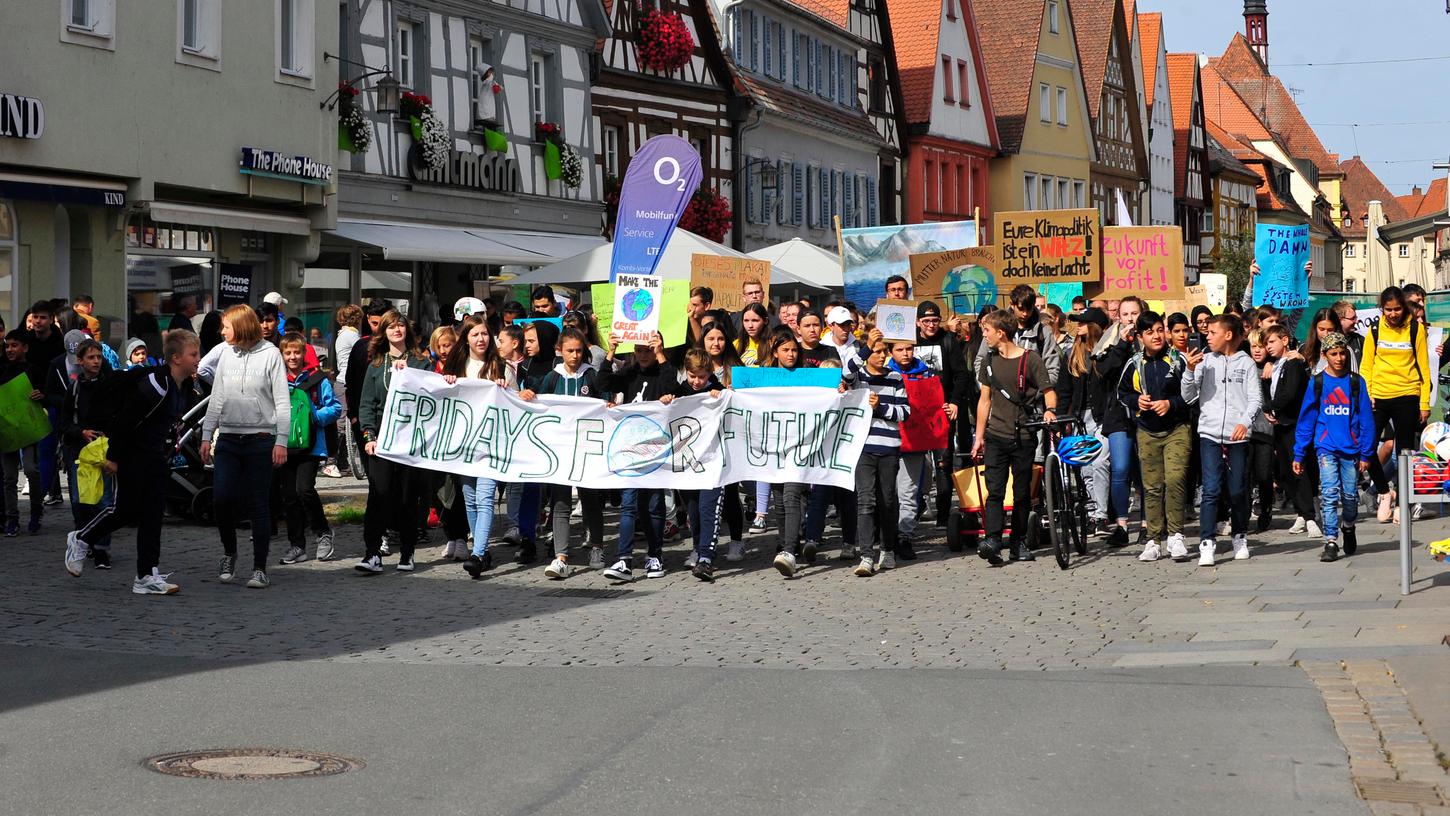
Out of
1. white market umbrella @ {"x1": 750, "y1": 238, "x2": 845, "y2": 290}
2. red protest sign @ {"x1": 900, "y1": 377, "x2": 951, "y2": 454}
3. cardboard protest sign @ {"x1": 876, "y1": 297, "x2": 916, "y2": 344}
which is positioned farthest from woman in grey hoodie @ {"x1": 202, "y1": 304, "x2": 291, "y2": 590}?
white market umbrella @ {"x1": 750, "y1": 238, "x2": 845, "y2": 290}

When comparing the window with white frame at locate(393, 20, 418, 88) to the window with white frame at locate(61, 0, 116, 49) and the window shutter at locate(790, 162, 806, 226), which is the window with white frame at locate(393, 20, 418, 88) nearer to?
the window with white frame at locate(61, 0, 116, 49)

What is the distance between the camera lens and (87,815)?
6.48 metres

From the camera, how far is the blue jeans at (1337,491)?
14.5 meters

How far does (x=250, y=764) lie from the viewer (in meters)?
7.39

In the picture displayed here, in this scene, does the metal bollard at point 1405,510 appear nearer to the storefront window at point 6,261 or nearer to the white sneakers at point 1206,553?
the white sneakers at point 1206,553

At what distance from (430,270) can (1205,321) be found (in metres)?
16.8

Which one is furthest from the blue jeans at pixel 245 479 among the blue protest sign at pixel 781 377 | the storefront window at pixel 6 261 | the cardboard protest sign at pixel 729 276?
the storefront window at pixel 6 261

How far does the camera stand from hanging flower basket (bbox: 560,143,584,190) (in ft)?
115

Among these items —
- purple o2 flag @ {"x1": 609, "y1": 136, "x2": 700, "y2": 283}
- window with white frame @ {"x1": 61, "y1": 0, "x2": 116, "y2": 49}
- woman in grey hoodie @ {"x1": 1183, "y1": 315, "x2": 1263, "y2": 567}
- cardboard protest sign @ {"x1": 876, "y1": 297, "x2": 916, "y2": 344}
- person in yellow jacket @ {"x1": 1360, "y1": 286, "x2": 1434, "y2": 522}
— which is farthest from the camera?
window with white frame @ {"x1": 61, "y1": 0, "x2": 116, "y2": 49}

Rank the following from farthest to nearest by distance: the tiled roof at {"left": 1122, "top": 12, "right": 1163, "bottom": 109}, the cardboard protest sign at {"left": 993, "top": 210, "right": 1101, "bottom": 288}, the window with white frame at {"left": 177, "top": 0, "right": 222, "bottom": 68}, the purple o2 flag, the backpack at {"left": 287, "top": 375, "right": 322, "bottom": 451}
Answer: the tiled roof at {"left": 1122, "top": 12, "right": 1163, "bottom": 109}, the window with white frame at {"left": 177, "top": 0, "right": 222, "bottom": 68}, the cardboard protest sign at {"left": 993, "top": 210, "right": 1101, "bottom": 288}, the purple o2 flag, the backpack at {"left": 287, "top": 375, "right": 322, "bottom": 451}

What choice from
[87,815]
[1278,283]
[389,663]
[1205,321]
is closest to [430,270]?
[1278,283]

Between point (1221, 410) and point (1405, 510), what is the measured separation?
86.8 inches

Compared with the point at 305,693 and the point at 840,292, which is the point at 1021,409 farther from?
the point at 840,292

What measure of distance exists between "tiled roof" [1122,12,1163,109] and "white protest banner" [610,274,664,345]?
6476 cm
